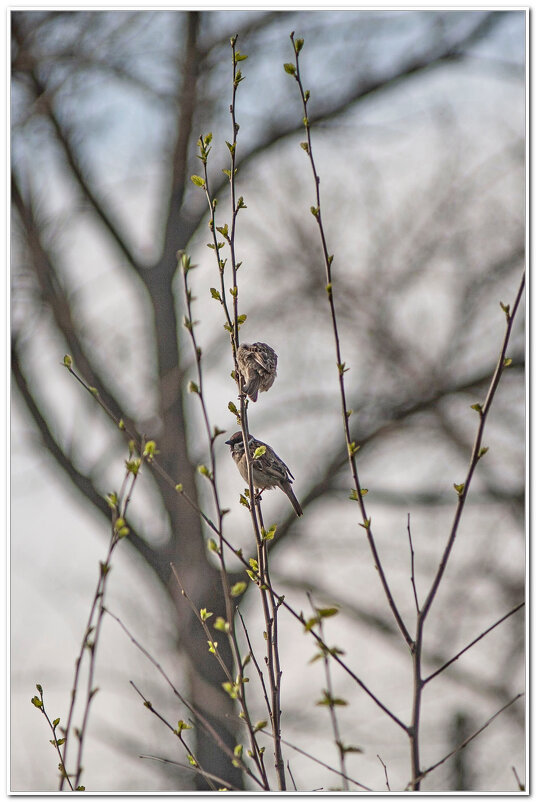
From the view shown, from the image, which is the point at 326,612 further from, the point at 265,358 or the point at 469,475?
the point at 265,358

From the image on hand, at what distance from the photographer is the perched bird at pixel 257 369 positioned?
4.21 m

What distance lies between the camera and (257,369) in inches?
168

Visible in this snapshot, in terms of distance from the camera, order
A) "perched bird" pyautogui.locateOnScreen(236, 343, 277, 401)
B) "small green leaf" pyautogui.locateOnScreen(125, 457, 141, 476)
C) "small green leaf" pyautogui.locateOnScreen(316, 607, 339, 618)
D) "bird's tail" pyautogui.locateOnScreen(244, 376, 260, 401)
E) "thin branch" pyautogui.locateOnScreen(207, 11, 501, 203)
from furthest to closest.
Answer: "thin branch" pyautogui.locateOnScreen(207, 11, 501, 203) < "perched bird" pyautogui.locateOnScreen(236, 343, 277, 401) < "bird's tail" pyautogui.locateOnScreen(244, 376, 260, 401) < "small green leaf" pyautogui.locateOnScreen(125, 457, 141, 476) < "small green leaf" pyautogui.locateOnScreen(316, 607, 339, 618)

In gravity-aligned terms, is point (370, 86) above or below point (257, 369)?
above

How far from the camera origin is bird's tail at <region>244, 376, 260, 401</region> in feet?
13.5

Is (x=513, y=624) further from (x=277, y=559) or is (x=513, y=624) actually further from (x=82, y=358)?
(x=82, y=358)

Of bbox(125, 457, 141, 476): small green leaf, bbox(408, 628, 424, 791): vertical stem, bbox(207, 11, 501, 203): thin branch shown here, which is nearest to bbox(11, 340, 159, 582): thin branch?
bbox(207, 11, 501, 203): thin branch

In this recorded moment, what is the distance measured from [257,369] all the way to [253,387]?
11 cm

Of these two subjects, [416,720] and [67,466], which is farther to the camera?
[67,466]

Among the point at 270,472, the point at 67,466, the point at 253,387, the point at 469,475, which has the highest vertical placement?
the point at 67,466

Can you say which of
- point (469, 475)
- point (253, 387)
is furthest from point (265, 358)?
point (469, 475)

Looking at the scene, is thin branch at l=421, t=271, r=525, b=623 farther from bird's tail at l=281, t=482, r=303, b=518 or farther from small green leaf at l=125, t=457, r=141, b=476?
bird's tail at l=281, t=482, r=303, b=518

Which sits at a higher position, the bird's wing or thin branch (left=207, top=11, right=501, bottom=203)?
thin branch (left=207, top=11, right=501, bottom=203)

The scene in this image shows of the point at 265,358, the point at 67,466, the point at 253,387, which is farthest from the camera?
the point at 67,466
